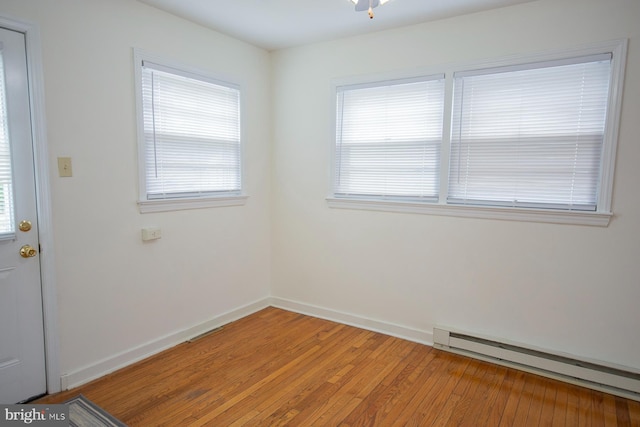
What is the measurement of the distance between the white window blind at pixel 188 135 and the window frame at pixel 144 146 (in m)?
0.03

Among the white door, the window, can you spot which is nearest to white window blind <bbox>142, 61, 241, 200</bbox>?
the window

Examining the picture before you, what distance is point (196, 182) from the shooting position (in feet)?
10.9

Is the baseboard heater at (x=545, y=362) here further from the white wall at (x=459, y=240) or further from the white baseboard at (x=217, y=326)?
the white baseboard at (x=217, y=326)

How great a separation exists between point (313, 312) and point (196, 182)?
172 cm

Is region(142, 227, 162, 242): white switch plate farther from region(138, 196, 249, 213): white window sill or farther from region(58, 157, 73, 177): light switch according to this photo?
region(58, 157, 73, 177): light switch

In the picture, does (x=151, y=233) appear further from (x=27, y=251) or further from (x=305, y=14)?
(x=305, y=14)

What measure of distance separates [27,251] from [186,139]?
138 centimetres

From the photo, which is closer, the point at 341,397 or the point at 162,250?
the point at 341,397

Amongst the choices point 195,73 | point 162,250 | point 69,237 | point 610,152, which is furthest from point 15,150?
point 610,152

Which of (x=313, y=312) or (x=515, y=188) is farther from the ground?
(x=515, y=188)

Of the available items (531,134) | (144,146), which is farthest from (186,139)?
(531,134)

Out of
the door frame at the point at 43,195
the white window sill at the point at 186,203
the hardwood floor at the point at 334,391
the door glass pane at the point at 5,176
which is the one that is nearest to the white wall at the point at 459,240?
the hardwood floor at the point at 334,391

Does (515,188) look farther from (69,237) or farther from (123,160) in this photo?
(69,237)

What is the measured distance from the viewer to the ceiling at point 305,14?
277 cm
